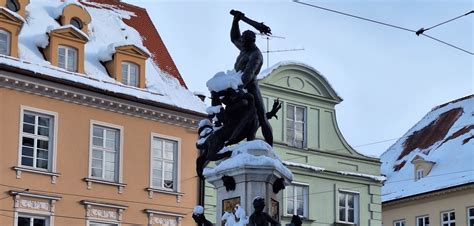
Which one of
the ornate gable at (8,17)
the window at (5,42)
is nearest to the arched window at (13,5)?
the ornate gable at (8,17)

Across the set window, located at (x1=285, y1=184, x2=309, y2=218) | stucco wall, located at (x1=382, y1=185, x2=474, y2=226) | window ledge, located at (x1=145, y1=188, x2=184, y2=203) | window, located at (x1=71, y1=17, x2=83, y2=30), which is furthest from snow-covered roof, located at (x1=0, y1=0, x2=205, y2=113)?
stucco wall, located at (x1=382, y1=185, x2=474, y2=226)

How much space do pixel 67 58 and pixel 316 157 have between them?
866 cm

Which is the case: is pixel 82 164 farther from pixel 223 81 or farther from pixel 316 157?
pixel 223 81

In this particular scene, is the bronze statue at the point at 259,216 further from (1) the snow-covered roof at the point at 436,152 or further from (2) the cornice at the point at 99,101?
(1) the snow-covered roof at the point at 436,152

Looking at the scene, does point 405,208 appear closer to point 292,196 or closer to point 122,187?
point 292,196

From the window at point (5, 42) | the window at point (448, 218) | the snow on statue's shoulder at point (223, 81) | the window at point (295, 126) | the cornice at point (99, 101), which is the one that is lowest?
the snow on statue's shoulder at point (223, 81)

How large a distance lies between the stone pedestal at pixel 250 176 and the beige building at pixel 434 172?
2424cm

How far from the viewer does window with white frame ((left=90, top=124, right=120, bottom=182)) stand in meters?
24.8

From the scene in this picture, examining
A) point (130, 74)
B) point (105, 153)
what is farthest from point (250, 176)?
point (130, 74)

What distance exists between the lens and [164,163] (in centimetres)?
2620

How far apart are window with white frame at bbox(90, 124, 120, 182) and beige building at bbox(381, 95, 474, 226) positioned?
14.9 m

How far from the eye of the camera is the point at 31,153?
926 inches

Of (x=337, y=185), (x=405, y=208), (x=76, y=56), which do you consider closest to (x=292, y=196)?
(x=337, y=185)

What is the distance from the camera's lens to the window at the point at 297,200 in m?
28.9
